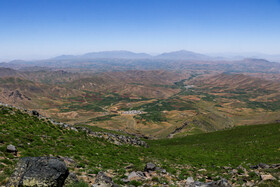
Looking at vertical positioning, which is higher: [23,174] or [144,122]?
[23,174]

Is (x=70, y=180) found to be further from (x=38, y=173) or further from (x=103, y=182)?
(x=103, y=182)

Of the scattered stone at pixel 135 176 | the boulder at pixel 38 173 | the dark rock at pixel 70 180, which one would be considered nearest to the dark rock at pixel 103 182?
the dark rock at pixel 70 180

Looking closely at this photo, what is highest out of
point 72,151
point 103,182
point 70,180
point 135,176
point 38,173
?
point 38,173

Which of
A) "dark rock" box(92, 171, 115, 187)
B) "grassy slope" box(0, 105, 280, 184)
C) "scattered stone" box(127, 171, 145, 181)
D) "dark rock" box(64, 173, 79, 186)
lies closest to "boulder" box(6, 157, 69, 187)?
"dark rock" box(64, 173, 79, 186)

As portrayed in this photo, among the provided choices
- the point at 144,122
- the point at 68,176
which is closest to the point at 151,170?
the point at 68,176

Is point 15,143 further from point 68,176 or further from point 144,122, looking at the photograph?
point 144,122

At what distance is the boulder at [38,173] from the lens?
29.4ft

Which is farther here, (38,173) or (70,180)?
(70,180)

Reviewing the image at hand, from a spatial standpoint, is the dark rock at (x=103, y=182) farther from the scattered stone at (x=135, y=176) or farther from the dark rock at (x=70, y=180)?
the scattered stone at (x=135, y=176)

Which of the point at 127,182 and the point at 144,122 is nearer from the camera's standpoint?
the point at 127,182

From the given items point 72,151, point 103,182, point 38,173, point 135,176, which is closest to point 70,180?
point 38,173

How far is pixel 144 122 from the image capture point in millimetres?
197625

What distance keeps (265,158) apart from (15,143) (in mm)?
33930

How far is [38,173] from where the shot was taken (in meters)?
9.25
